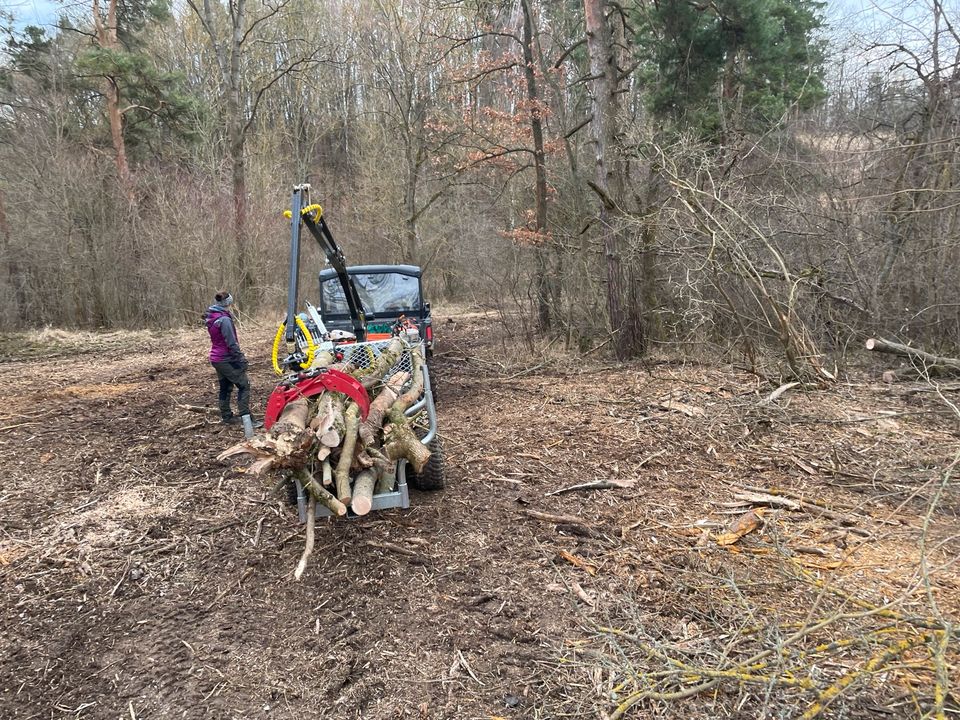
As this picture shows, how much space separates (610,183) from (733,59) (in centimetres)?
518

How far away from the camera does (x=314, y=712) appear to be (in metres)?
2.92

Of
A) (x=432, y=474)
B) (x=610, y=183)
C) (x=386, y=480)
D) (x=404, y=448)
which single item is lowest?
(x=432, y=474)

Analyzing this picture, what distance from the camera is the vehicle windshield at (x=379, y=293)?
30.8 feet

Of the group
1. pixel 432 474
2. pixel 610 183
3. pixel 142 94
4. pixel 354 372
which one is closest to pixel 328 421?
pixel 354 372

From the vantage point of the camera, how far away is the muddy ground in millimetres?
2953

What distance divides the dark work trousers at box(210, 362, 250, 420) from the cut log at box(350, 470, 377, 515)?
3697 mm

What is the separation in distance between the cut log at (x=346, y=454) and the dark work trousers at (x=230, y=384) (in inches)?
141

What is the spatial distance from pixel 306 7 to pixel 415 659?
1042 inches

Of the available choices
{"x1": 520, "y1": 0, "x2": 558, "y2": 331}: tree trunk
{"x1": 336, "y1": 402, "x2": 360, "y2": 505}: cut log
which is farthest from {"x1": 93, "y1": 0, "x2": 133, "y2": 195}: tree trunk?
{"x1": 336, "y1": 402, "x2": 360, "y2": 505}: cut log

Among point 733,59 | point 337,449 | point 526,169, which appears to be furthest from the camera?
point 526,169

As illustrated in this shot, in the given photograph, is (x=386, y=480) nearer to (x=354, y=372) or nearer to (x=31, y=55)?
(x=354, y=372)

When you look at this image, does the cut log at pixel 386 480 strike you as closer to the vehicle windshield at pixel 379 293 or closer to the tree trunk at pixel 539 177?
the vehicle windshield at pixel 379 293

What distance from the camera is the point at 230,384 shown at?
7.69 m

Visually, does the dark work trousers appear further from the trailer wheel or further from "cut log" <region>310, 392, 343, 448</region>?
"cut log" <region>310, 392, 343, 448</region>
